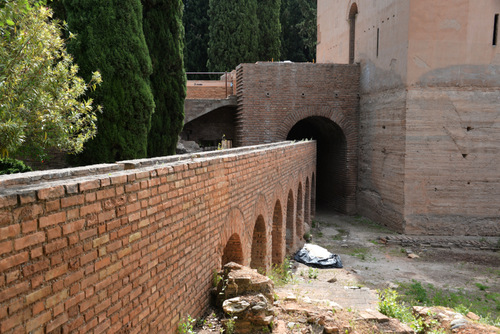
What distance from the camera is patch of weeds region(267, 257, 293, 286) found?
835 cm

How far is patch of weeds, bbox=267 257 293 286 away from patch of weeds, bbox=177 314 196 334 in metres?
4.02

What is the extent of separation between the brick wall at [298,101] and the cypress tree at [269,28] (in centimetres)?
1011

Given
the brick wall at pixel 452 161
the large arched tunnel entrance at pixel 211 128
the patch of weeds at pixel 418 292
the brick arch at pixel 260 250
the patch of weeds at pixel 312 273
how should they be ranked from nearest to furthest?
1. the brick arch at pixel 260 250
2. the patch of weeds at pixel 418 292
3. the patch of weeds at pixel 312 273
4. the brick wall at pixel 452 161
5. the large arched tunnel entrance at pixel 211 128

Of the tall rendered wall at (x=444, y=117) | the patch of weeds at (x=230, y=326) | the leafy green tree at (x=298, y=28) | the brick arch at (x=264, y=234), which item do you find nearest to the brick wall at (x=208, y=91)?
the tall rendered wall at (x=444, y=117)

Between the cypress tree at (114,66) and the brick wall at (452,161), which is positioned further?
the brick wall at (452,161)

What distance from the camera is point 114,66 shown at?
9.48 m

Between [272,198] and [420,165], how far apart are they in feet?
22.5

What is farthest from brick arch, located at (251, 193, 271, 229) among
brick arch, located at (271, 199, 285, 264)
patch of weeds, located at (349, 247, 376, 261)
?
patch of weeds, located at (349, 247, 376, 261)

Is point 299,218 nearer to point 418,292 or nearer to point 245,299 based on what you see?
point 418,292

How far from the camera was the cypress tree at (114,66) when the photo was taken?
9.27m

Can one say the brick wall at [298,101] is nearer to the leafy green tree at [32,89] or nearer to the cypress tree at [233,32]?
the cypress tree at [233,32]

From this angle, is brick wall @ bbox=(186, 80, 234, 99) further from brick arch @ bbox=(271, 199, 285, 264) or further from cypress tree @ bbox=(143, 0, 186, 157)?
brick arch @ bbox=(271, 199, 285, 264)

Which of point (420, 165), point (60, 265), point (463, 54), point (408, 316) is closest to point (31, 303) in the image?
point (60, 265)

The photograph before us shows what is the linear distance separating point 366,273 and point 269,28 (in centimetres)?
1945
